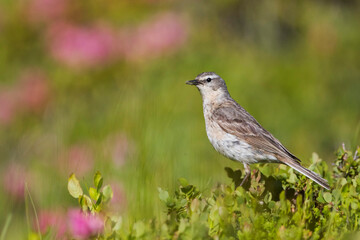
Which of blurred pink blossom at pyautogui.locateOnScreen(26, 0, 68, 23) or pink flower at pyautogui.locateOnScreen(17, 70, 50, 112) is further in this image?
blurred pink blossom at pyautogui.locateOnScreen(26, 0, 68, 23)

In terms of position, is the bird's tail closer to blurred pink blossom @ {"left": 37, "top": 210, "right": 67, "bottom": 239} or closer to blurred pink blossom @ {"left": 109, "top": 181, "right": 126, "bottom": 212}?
blurred pink blossom @ {"left": 109, "top": 181, "right": 126, "bottom": 212}

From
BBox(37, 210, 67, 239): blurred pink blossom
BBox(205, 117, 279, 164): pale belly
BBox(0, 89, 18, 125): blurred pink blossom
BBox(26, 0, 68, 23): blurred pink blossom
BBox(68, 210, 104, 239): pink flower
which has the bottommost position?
BBox(0, 89, 18, 125): blurred pink blossom

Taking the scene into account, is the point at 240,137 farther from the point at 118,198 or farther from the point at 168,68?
the point at 168,68

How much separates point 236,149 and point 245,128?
1.17 feet

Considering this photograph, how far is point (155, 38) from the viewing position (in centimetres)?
1306

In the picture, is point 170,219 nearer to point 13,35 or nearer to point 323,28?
point 13,35

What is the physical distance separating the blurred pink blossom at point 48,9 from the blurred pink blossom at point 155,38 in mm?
1383

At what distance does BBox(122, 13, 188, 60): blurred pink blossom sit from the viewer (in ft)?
42.4

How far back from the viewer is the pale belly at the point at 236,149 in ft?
20.9

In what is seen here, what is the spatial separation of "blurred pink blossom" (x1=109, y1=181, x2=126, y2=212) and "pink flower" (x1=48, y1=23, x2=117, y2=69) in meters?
6.32

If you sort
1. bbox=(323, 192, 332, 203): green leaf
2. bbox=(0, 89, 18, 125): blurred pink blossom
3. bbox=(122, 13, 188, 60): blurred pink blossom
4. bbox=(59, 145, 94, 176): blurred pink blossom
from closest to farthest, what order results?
bbox=(323, 192, 332, 203): green leaf < bbox=(59, 145, 94, 176): blurred pink blossom < bbox=(0, 89, 18, 125): blurred pink blossom < bbox=(122, 13, 188, 60): blurred pink blossom

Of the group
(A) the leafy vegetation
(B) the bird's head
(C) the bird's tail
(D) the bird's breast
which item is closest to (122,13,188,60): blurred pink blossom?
(B) the bird's head

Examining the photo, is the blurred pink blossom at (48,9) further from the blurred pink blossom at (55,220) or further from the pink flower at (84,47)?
the blurred pink blossom at (55,220)

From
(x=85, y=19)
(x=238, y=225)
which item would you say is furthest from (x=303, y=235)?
(x=85, y=19)
